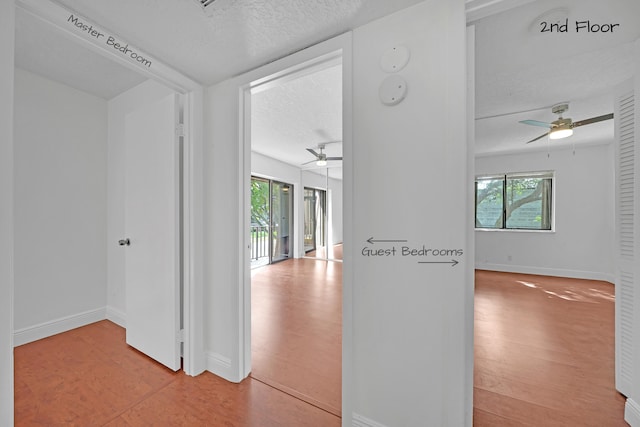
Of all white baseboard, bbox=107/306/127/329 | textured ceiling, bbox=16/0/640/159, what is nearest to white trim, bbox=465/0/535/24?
textured ceiling, bbox=16/0/640/159

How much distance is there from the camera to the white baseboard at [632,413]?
4.23 feet

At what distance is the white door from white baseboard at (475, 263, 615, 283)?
5701 millimetres

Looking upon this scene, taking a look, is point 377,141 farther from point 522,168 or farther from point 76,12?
point 522,168

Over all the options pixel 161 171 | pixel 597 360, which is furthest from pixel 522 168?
pixel 161 171

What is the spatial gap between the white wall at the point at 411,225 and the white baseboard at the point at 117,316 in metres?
2.44

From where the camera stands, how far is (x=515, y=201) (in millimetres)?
4848

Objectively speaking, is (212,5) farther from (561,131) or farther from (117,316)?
(561,131)

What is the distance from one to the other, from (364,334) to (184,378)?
1398mm

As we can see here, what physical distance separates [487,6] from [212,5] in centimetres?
125

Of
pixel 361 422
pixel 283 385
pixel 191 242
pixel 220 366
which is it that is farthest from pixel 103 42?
pixel 361 422

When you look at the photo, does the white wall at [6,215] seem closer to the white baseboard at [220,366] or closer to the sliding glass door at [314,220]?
the white baseboard at [220,366]

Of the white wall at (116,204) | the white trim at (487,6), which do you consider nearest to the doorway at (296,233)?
the white trim at (487,6)

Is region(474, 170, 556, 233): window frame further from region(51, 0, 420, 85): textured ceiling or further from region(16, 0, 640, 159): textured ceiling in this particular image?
region(51, 0, 420, 85): textured ceiling

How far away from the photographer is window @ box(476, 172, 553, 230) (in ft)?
15.2
